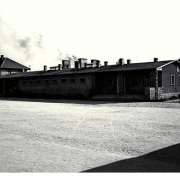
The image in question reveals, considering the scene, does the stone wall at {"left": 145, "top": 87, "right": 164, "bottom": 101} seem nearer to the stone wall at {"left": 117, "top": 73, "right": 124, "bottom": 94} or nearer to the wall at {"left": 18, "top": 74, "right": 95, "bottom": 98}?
the stone wall at {"left": 117, "top": 73, "right": 124, "bottom": 94}

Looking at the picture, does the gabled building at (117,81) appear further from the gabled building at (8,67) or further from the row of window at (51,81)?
the gabled building at (8,67)

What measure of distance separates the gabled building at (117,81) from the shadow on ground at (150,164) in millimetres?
17454

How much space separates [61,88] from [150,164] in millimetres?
26948

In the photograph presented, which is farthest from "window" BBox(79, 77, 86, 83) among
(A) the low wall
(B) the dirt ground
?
(B) the dirt ground

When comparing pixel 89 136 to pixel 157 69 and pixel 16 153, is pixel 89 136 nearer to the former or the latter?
pixel 16 153

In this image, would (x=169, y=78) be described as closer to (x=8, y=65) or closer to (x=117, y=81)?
(x=117, y=81)

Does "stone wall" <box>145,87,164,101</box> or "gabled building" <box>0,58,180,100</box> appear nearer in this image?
"stone wall" <box>145,87,164,101</box>

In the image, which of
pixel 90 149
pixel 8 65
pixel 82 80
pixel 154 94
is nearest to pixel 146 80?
pixel 154 94

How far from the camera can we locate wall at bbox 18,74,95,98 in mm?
28006

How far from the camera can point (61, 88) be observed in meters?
30.8

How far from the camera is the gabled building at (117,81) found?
23.7 metres

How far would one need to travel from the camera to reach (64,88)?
30.5m

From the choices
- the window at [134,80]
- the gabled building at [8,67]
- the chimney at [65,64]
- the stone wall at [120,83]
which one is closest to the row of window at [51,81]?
the stone wall at [120,83]

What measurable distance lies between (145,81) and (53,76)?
42.8 ft
